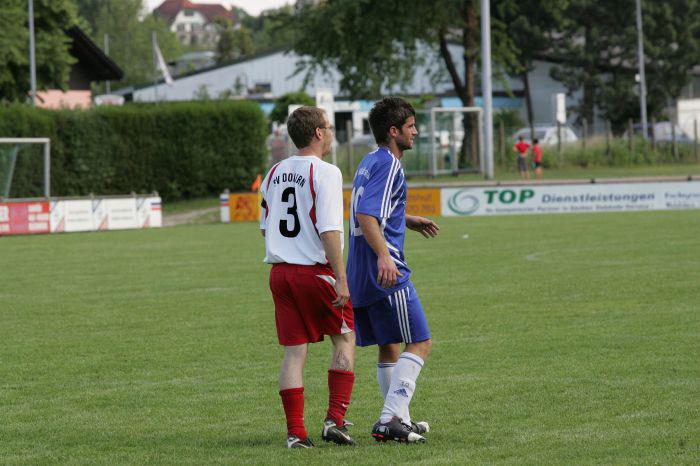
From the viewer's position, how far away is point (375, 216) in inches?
263

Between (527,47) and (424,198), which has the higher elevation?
(527,47)

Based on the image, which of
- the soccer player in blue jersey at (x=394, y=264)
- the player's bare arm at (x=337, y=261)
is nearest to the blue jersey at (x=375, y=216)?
the soccer player in blue jersey at (x=394, y=264)

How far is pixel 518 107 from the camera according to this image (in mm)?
75875

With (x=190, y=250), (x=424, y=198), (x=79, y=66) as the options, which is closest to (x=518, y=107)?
(x=79, y=66)

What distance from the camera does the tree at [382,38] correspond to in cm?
4434

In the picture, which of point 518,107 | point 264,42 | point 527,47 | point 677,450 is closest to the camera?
point 677,450

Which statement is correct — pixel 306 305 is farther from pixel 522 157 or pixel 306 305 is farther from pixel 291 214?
pixel 522 157

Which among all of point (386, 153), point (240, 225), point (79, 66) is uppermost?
point (79, 66)

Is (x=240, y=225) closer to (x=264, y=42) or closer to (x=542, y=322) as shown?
(x=542, y=322)

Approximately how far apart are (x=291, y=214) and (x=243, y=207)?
28.4 metres

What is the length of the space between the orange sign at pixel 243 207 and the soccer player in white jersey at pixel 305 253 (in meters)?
27.9

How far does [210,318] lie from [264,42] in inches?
5227

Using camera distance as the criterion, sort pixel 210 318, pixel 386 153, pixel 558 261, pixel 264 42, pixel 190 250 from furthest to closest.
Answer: pixel 264 42
pixel 190 250
pixel 558 261
pixel 210 318
pixel 386 153

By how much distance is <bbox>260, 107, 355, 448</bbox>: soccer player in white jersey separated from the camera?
21.7 feet
